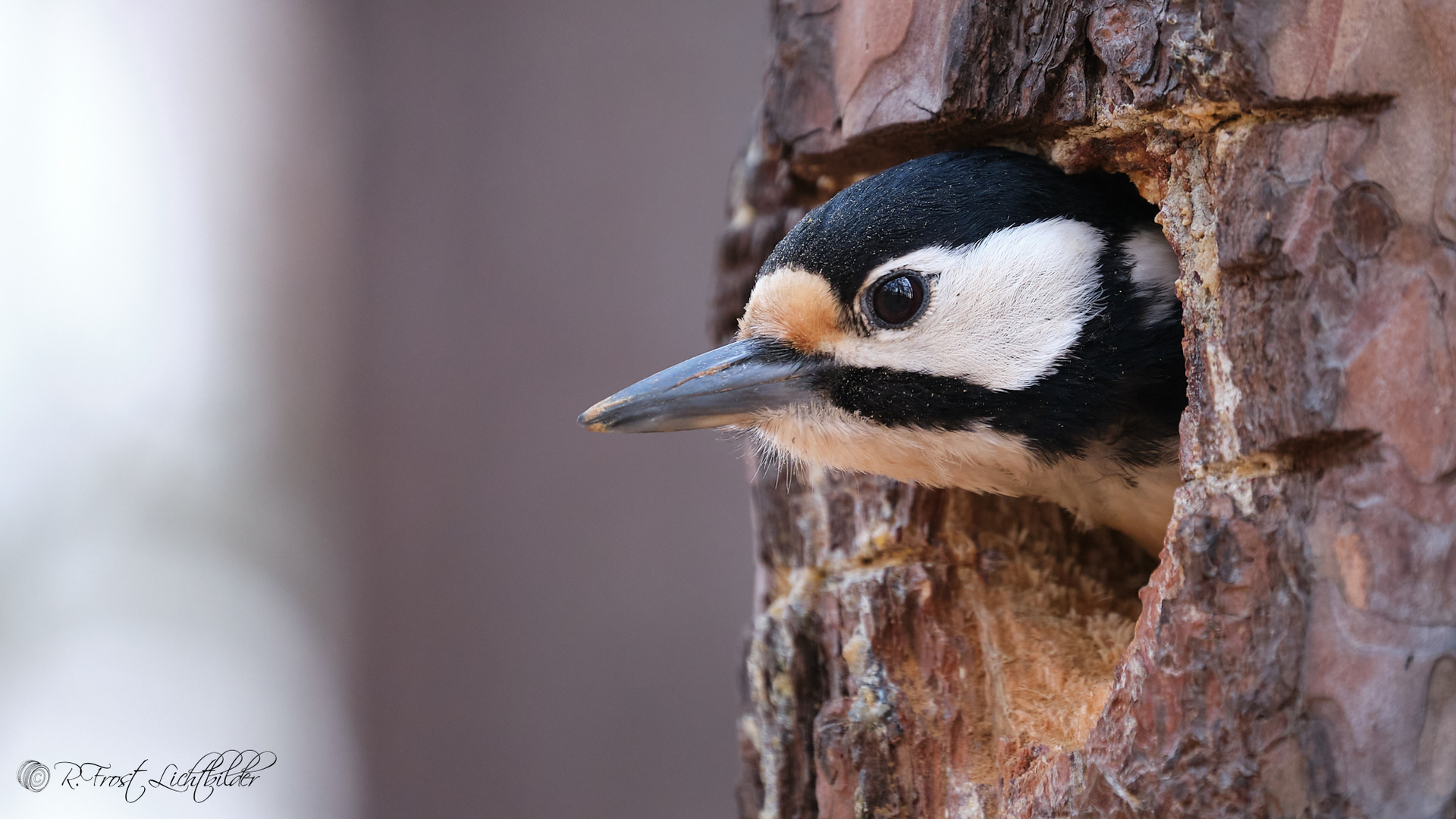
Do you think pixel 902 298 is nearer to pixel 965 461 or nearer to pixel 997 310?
pixel 997 310

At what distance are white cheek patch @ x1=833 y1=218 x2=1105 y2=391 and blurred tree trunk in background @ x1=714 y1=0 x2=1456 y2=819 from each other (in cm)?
13

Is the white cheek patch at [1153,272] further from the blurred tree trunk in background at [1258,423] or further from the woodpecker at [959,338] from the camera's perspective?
the blurred tree trunk in background at [1258,423]

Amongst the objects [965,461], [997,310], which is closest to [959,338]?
[997,310]

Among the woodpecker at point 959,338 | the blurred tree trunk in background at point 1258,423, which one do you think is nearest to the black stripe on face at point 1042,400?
the woodpecker at point 959,338

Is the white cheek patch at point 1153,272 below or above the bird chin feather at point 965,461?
above

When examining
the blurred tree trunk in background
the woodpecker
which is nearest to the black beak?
the woodpecker

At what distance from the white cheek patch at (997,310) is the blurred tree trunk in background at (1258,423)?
132 millimetres

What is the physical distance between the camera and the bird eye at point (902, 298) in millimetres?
1376

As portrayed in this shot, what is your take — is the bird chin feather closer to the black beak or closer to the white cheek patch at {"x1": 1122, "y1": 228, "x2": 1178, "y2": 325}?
the black beak

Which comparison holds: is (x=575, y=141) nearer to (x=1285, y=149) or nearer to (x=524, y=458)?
(x=524, y=458)

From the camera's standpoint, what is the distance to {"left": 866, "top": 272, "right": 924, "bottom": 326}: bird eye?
1.38 m

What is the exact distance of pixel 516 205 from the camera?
2912 millimetres

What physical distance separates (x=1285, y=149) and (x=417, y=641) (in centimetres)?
237

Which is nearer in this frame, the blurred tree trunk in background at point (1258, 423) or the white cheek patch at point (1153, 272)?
the blurred tree trunk in background at point (1258, 423)
